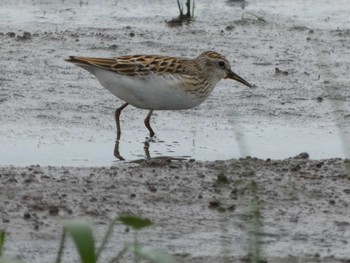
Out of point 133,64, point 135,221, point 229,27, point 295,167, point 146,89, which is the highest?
point 135,221

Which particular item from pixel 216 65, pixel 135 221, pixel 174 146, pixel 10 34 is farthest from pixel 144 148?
pixel 135 221

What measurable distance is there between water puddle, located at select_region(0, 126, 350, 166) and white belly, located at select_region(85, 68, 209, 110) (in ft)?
0.99

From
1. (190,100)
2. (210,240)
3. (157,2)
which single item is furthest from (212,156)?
(157,2)

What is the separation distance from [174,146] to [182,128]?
624mm

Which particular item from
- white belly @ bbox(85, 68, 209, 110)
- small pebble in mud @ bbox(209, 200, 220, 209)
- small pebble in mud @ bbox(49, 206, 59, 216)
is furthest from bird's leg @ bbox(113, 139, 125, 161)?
small pebble in mud @ bbox(49, 206, 59, 216)

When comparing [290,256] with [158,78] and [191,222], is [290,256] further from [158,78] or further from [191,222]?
[158,78]

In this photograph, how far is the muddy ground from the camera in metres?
7.19

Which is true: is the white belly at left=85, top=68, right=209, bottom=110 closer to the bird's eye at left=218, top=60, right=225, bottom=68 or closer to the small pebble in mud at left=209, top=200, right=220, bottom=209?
the bird's eye at left=218, top=60, right=225, bottom=68

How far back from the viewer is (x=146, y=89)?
992 centimetres

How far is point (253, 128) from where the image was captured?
10297 millimetres

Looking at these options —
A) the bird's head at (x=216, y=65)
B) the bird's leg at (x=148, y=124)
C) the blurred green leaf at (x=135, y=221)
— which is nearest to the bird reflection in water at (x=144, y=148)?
the bird's leg at (x=148, y=124)

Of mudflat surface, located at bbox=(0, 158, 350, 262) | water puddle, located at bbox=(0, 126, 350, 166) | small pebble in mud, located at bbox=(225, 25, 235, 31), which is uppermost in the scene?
small pebble in mud, located at bbox=(225, 25, 235, 31)

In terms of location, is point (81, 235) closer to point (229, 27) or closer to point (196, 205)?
point (196, 205)

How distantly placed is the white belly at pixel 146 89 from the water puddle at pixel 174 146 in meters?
0.30
